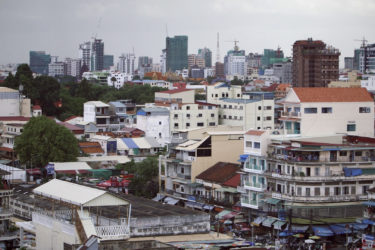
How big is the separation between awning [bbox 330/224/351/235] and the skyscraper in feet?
257

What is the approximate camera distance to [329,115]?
41406 millimetres

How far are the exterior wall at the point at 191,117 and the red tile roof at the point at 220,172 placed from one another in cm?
1827

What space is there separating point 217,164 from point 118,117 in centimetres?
2500

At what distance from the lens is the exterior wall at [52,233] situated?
27114mm

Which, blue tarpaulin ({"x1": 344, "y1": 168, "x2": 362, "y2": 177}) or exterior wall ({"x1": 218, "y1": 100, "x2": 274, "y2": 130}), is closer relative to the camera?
blue tarpaulin ({"x1": 344, "y1": 168, "x2": 362, "y2": 177})

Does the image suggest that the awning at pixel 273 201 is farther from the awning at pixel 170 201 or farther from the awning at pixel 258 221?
the awning at pixel 170 201

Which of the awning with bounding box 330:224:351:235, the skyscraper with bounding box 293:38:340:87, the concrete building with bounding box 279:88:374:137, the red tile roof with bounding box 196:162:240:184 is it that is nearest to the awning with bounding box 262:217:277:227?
the awning with bounding box 330:224:351:235

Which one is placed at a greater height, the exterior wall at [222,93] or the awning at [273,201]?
the exterior wall at [222,93]

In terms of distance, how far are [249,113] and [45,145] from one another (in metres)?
15.7

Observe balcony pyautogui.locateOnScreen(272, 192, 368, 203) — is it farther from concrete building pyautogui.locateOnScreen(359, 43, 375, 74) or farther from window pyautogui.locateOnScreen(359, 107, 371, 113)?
concrete building pyautogui.locateOnScreen(359, 43, 375, 74)

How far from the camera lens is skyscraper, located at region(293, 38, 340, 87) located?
11249 centimetres

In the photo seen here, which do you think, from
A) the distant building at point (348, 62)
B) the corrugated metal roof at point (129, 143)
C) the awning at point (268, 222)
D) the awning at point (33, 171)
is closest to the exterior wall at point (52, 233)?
the awning at point (268, 222)

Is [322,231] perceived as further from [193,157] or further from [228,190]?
[193,157]

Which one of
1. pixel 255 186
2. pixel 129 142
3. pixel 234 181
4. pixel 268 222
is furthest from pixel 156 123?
pixel 268 222
